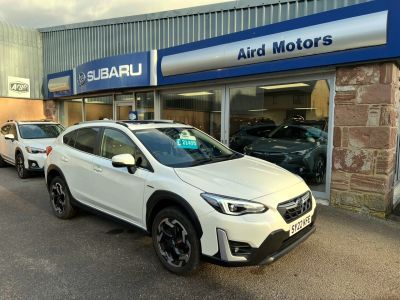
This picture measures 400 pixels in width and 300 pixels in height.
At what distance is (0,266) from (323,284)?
11.6ft

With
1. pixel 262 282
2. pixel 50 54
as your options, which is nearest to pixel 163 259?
pixel 262 282

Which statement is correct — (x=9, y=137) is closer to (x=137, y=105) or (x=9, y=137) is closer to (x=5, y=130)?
(x=5, y=130)

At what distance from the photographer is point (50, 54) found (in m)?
14.4

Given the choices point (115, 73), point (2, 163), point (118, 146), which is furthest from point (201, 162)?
point (2, 163)

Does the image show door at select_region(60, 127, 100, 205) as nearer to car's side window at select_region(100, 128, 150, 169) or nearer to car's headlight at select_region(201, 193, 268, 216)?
car's side window at select_region(100, 128, 150, 169)

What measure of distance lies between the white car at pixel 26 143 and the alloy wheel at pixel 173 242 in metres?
6.21

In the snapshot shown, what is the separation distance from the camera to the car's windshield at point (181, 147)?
Answer: 3945 mm

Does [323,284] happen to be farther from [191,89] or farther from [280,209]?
[191,89]

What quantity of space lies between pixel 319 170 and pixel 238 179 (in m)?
3.86

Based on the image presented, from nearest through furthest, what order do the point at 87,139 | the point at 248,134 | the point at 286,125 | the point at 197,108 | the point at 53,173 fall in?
the point at 87,139, the point at 53,173, the point at 286,125, the point at 248,134, the point at 197,108

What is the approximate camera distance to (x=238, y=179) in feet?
11.2

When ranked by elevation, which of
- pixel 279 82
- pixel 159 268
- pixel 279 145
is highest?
pixel 279 82

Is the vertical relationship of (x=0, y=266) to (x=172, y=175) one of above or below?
below

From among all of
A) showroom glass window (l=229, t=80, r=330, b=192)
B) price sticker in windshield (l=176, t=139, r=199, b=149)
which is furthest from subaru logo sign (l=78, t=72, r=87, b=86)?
price sticker in windshield (l=176, t=139, r=199, b=149)
